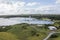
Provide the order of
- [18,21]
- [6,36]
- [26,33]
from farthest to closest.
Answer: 1. [18,21]
2. [26,33]
3. [6,36]

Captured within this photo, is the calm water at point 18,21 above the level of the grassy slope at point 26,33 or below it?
above

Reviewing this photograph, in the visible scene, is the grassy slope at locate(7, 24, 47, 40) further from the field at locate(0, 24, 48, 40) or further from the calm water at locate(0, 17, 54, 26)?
the calm water at locate(0, 17, 54, 26)

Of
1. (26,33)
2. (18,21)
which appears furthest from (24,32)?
(18,21)

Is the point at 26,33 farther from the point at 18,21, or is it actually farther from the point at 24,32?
the point at 18,21

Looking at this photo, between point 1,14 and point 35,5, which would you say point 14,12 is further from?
point 35,5

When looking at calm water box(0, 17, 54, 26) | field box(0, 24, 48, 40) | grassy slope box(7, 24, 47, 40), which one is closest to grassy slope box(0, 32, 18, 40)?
field box(0, 24, 48, 40)

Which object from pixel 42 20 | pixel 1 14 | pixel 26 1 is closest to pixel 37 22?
pixel 42 20

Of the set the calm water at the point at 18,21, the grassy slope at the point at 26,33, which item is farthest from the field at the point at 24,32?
the calm water at the point at 18,21

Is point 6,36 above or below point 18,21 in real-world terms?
below

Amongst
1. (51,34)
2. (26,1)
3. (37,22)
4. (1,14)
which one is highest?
(26,1)

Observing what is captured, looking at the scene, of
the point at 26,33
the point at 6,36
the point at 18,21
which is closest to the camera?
the point at 6,36

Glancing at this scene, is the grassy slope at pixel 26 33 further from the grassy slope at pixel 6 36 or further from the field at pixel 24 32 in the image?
the grassy slope at pixel 6 36
